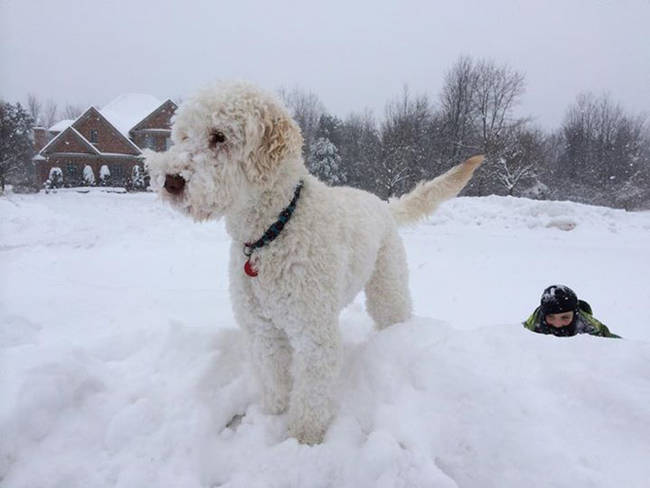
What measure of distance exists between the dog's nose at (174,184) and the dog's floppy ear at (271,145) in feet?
1.24

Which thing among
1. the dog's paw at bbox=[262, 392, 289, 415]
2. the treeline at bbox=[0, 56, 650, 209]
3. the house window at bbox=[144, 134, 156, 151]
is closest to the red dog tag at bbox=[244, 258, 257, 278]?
the dog's paw at bbox=[262, 392, 289, 415]

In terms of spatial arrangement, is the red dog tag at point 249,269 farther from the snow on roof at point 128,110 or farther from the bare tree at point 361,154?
the snow on roof at point 128,110

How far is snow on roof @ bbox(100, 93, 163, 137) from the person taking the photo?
36.8m

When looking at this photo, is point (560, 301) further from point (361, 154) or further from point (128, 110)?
point (128, 110)

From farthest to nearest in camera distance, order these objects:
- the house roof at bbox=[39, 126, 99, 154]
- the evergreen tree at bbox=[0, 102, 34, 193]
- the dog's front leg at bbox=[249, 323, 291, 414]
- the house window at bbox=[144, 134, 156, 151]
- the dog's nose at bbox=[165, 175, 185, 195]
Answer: the house window at bbox=[144, 134, 156, 151] < the house roof at bbox=[39, 126, 99, 154] < the evergreen tree at bbox=[0, 102, 34, 193] < the dog's front leg at bbox=[249, 323, 291, 414] < the dog's nose at bbox=[165, 175, 185, 195]

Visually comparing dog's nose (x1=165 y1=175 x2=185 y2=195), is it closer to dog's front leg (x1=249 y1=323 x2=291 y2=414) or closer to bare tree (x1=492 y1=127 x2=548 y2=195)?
dog's front leg (x1=249 y1=323 x2=291 y2=414)

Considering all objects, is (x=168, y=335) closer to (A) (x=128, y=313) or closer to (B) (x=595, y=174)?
(A) (x=128, y=313)

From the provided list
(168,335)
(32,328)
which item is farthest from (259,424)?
(32,328)

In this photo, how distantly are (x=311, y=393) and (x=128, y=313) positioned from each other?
2.93 meters

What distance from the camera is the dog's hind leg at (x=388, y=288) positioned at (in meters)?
3.39

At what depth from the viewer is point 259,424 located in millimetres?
2564

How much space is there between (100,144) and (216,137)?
3882 cm

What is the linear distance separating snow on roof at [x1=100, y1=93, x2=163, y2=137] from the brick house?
13 centimetres

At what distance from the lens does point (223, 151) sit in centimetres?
216
